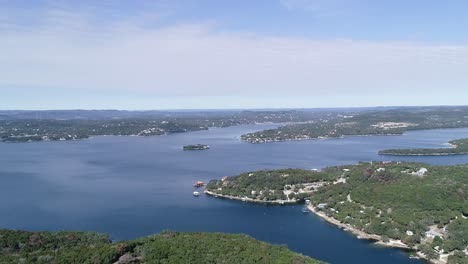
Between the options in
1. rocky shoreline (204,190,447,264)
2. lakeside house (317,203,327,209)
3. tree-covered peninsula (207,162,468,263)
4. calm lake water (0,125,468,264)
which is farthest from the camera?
lakeside house (317,203,327,209)

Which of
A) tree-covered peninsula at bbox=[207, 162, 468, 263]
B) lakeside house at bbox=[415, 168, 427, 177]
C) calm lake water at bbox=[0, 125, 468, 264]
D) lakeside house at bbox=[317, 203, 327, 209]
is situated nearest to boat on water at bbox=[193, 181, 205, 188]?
calm lake water at bbox=[0, 125, 468, 264]

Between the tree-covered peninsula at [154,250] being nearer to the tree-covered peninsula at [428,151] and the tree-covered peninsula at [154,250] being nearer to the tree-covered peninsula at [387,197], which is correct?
the tree-covered peninsula at [387,197]

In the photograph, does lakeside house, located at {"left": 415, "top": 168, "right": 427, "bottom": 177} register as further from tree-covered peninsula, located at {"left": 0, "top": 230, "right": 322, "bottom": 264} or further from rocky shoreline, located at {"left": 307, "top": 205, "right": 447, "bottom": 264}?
tree-covered peninsula, located at {"left": 0, "top": 230, "right": 322, "bottom": 264}

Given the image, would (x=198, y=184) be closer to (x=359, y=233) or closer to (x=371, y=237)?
(x=359, y=233)

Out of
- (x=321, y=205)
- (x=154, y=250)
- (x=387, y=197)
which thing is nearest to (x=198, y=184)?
(x=321, y=205)

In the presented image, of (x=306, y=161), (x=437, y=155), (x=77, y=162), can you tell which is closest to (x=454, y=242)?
(x=306, y=161)

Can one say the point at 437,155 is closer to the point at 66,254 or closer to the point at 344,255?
the point at 344,255
